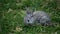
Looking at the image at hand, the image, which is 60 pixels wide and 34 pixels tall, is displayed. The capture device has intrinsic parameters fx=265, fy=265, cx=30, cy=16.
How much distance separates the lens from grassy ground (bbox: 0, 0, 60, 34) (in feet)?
17.1

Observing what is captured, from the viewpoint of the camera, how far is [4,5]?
241 inches

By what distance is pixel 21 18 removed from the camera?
5598 millimetres

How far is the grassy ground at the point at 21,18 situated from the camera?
206 inches

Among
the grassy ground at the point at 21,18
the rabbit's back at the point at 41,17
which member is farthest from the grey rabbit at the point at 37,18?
the grassy ground at the point at 21,18

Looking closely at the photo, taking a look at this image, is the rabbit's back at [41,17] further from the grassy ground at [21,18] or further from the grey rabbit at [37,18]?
the grassy ground at [21,18]

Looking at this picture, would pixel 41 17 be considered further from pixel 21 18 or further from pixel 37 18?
pixel 21 18

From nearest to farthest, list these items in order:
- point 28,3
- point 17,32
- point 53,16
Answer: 1. point 17,32
2. point 53,16
3. point 28,3

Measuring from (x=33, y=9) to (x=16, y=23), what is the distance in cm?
59

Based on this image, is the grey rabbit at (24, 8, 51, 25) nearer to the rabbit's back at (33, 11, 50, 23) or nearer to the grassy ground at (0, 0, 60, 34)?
the rabbit's back at (33, 11, 50, 23)

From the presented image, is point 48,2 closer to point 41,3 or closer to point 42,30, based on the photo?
point 41,3

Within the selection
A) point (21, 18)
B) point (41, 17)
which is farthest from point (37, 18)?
point (21, 18)

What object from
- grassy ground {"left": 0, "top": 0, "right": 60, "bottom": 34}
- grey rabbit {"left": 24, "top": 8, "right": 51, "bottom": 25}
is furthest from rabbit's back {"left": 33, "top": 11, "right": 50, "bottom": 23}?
grassy ground {"left": 0, "top": 0, "right": 60, "bottom": 34}

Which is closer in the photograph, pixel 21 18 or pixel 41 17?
pixel 41 17

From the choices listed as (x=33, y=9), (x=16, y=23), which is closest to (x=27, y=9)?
(x=33, y=9)
